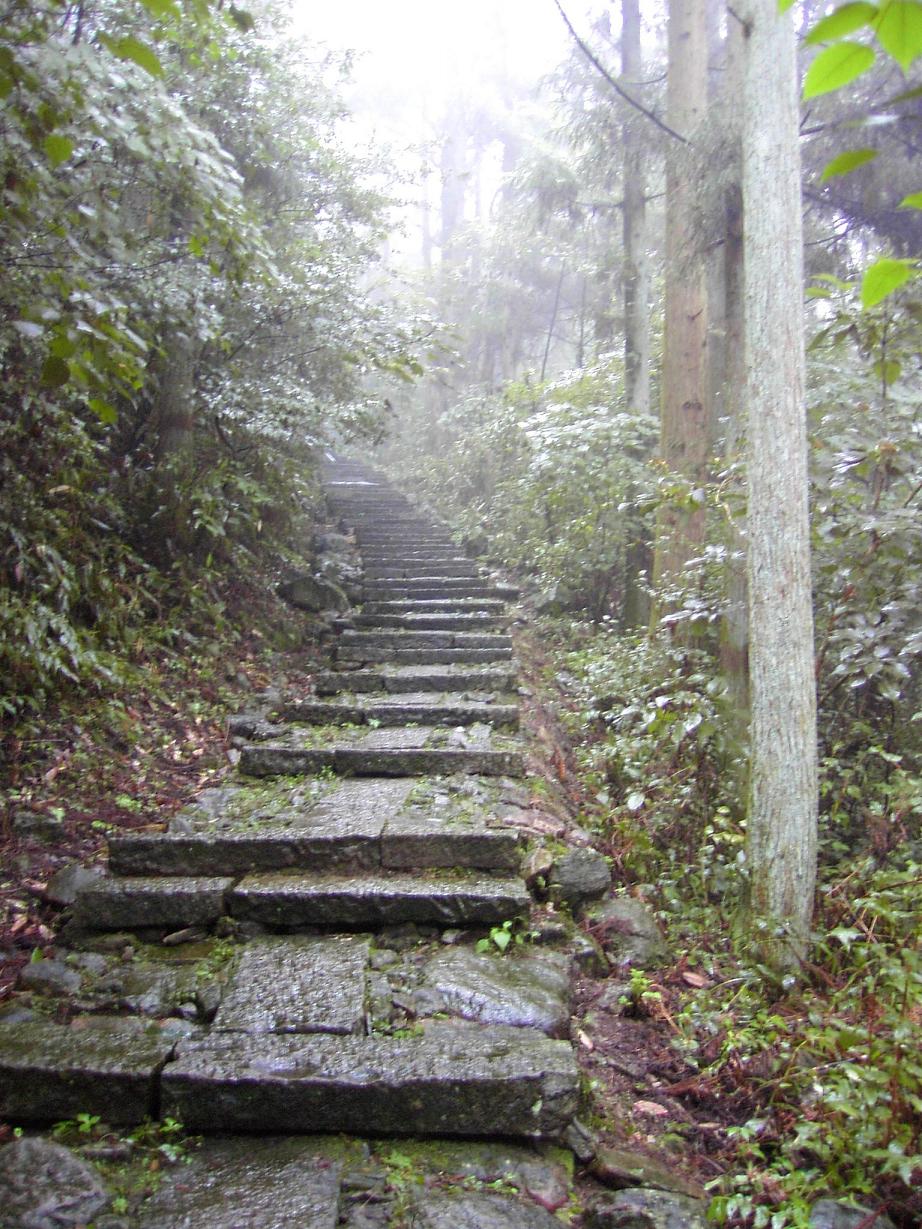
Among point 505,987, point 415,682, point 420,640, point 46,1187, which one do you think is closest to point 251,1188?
point 46,1187

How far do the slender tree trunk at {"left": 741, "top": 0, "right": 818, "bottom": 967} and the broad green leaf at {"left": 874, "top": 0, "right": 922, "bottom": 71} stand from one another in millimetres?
2757

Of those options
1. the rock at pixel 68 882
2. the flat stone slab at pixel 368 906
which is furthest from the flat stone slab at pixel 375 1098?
the rock at pixel 68 882

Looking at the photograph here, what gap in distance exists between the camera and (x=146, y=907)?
11.7 ft

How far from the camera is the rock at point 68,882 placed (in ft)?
12.3

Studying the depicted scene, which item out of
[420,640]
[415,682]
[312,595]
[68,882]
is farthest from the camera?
[312,595]

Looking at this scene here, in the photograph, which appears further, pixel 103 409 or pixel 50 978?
pixel 50 978

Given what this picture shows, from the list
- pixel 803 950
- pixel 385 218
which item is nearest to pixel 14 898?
pixel 803 950

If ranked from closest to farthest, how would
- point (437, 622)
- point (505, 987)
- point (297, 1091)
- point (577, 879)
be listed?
1. point (297, 1091)
2. point (505, 987)
3. point (577, 879)
4. point (437, 622)

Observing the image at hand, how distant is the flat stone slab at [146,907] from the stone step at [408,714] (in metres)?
2.23

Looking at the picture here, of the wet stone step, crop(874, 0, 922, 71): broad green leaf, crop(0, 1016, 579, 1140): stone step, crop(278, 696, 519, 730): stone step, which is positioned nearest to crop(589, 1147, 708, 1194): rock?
crop(0, 1016, 579, 1140): stone step

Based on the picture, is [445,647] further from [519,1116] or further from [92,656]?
[519,1116]

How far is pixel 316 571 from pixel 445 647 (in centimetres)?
241

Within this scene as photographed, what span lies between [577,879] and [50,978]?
2.17m

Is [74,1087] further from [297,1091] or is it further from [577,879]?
[577,879]
